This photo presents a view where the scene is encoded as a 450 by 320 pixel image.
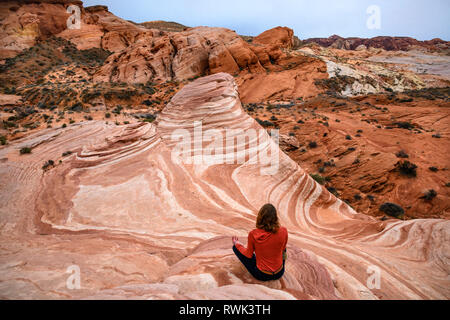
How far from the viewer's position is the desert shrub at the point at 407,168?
12.1m

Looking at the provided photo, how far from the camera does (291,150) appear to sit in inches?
632

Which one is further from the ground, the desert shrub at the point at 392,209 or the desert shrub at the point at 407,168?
the desert shrub at the point at 407,168

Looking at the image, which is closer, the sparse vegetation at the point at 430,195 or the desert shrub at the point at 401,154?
the sparse vegetation at the point at 430,195

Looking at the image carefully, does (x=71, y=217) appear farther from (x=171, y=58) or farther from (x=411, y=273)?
(x=171, y=58)

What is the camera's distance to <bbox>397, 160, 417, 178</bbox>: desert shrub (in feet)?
39.7

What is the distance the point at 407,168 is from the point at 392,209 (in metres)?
3.90

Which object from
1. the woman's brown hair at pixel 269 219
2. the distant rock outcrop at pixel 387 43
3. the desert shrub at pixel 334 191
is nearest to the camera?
the woman's brown hair at pixel 269 219

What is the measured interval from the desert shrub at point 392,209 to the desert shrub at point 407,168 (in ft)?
10.5

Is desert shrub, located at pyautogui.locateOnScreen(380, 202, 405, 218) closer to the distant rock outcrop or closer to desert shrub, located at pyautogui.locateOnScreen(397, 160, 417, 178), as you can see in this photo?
desert shrub, located at pyautogui.locateOnScreen(397, 160, 417, 178)

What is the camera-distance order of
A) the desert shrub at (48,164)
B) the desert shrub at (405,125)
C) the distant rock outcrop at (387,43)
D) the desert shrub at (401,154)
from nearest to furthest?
1. the desert shrub at (48,164)
2. the desert shrub at (401,154)
3. the desert shrub at (405,125)
4. the distant rock outcrop at (387,43)

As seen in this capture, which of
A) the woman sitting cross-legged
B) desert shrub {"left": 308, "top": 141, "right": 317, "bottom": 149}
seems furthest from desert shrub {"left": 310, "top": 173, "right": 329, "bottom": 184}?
the woman sitting cross-legged

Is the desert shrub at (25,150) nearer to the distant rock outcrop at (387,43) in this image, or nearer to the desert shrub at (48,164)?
the desert shrub at (48,164)

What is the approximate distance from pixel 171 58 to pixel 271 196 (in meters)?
35.3

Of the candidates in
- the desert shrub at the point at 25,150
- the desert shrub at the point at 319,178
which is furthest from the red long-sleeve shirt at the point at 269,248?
the desert shrub at the point at 319,178
